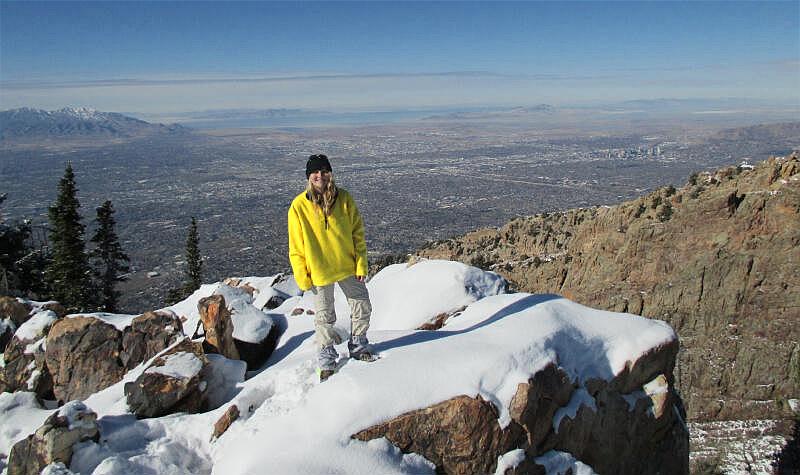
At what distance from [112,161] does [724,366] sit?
213m

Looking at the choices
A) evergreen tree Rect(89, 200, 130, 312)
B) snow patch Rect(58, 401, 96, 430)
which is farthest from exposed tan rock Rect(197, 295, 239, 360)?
evergreen tree Rect(89, 200, 130, 312)

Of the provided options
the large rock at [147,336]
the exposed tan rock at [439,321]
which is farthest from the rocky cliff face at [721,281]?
the large rock at [147,336]

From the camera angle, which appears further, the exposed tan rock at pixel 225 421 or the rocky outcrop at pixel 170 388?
the rocky outcrop at pixel 170 388

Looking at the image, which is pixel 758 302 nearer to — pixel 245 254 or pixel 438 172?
pixel 245 254

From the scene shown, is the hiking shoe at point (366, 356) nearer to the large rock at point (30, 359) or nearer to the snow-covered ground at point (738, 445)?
the large rock at point (30, 359)

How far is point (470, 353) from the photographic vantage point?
7.41m

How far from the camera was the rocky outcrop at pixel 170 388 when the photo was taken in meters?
8.20

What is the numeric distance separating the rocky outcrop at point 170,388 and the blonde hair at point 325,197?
3.53m

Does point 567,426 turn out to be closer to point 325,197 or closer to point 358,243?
point 358,243

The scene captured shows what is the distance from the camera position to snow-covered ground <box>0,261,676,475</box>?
632 cm

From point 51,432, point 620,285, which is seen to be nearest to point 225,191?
point 620,285

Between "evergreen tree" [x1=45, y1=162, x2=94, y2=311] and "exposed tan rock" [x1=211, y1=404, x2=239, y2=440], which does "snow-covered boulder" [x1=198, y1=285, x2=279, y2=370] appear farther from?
"evergreen tree" [x1=45, y1=162, x2=94, y2=311]

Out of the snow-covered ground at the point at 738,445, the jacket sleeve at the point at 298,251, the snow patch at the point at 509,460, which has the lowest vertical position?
the snow-covered ground at the point at 738,445

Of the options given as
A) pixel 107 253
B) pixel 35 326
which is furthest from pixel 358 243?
pixel 107 253
